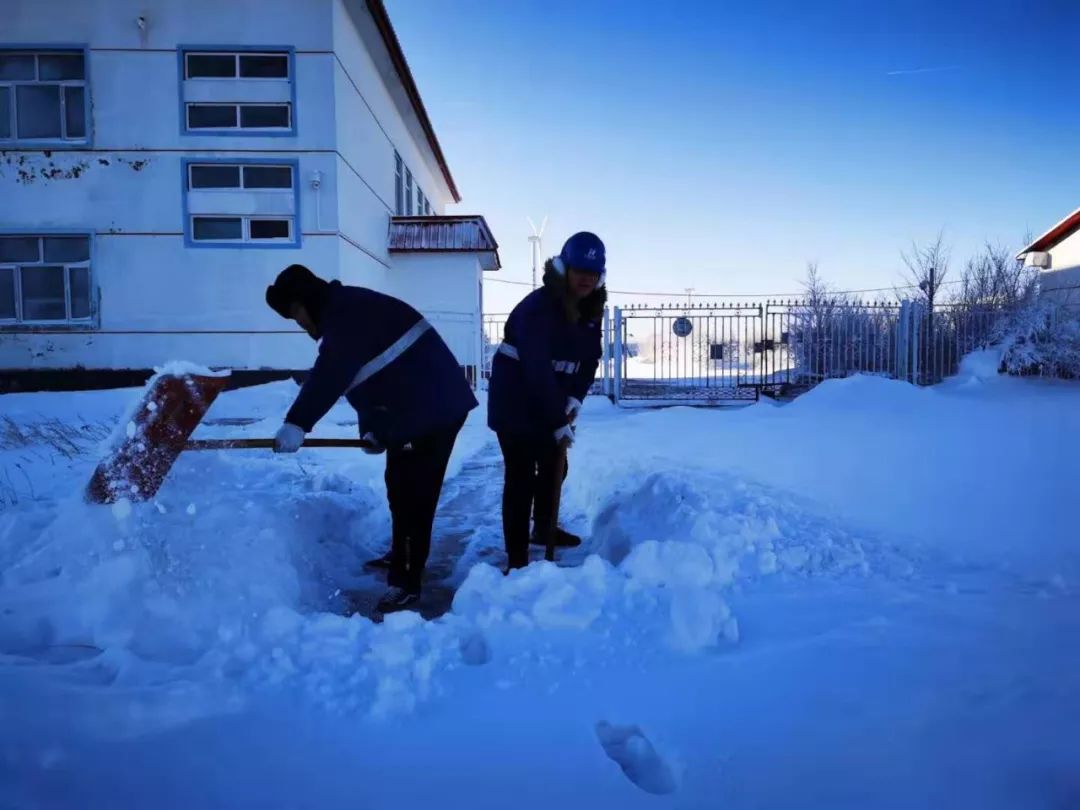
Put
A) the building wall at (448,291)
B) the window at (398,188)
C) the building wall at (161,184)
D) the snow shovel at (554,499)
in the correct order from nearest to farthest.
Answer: the snow shovel at (554,499) → the building wall at (161,184) → the building wall at (448,291) → the window at (398,188)

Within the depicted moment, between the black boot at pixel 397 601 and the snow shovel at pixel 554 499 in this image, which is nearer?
the black boot at pixel 397 601

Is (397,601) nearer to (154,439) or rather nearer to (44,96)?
(154,439)

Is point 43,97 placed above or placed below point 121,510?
above

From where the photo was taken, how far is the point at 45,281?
40.8 ft

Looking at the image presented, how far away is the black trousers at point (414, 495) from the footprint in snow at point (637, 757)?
1.58m

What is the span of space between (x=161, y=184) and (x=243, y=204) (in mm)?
1429

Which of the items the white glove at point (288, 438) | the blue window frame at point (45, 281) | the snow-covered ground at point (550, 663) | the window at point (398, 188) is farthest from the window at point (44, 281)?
the white glove at point (288, 438)

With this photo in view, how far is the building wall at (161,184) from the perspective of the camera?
39.2ft

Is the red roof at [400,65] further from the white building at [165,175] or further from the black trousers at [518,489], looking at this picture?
the black trousers at [518,489]

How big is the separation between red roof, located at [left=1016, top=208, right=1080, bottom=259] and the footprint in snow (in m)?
23.6

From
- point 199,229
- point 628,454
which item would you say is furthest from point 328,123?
point 628,454

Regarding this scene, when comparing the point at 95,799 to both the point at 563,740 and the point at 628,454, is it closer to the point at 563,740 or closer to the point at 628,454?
the point at 563,740

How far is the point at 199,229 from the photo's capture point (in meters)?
12.4

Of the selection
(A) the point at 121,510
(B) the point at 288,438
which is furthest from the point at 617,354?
(A) the point at 121,510
